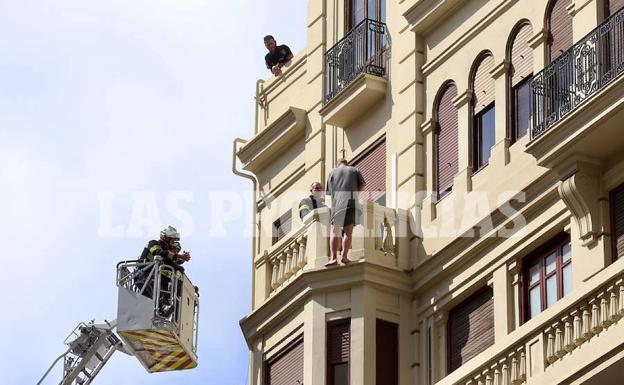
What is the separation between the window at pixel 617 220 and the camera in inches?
1331

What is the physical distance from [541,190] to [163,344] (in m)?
15.1

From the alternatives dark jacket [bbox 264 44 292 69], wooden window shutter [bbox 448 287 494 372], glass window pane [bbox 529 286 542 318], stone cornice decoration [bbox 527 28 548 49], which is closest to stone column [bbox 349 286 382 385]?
wooden window shutter [bbox 448 287 494 372]

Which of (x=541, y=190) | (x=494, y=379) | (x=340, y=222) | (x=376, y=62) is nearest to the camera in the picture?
(x=494, y=379)

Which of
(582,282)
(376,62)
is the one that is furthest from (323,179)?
(582,282)

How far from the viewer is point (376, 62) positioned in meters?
40.6

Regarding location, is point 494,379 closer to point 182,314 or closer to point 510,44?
point 510,44

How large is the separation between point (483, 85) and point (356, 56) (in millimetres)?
3756

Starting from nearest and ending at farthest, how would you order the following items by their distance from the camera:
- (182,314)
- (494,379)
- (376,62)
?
(494,379)
(376,62)
(182,314)

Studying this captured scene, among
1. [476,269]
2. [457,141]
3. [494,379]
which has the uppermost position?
[457,141]

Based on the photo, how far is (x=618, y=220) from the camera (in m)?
34.0

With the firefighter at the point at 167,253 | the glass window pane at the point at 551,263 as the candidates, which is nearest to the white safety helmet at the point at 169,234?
the firefighter at the point at 167,253

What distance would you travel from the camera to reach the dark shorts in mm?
37594

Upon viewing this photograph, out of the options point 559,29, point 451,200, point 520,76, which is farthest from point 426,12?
point 559,29

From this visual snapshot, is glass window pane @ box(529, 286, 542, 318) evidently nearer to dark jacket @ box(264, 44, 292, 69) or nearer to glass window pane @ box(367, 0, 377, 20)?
glass window pane @ box(367, 0, 377, 20)
